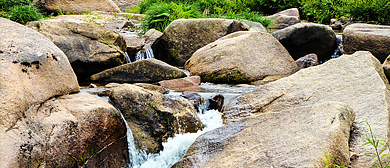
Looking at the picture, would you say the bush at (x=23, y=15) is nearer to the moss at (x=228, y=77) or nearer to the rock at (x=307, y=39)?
the moss at (x=228, y=77)

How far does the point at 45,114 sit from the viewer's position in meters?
3.21

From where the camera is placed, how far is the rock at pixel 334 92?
3895 millimetres

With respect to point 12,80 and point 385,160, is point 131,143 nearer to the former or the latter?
point 12,80

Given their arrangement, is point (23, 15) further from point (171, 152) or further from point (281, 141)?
point (281, 141)

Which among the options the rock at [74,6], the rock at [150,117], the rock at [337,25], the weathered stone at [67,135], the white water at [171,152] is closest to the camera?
the weathered stone at [67,135]

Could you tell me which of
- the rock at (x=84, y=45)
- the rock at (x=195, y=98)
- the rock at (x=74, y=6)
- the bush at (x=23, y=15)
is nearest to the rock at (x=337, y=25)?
the rock at (x=84, y=45)

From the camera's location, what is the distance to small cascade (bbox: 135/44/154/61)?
9.22m

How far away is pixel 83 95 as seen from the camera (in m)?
3.92

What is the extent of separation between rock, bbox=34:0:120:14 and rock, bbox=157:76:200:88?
963cm

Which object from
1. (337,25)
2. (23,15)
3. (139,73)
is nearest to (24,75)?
(139,73)

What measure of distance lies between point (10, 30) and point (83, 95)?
1.14 meters

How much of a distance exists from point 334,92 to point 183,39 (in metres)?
5.80

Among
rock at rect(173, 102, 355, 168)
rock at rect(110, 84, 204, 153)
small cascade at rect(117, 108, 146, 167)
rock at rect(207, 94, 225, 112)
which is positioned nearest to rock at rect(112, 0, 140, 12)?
rock at rect(207, 94, 225, 112)

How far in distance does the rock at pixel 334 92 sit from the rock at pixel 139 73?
2468 mm
